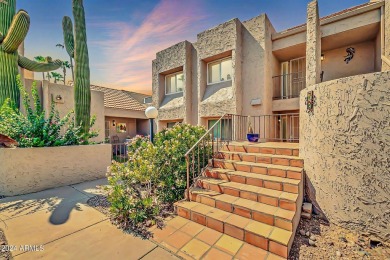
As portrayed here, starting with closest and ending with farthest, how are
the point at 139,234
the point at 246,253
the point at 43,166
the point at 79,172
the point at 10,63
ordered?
the point at 246,253 → the point at 139,234 → the point at 43,166 → the point at 79,172 → the point at 10,63

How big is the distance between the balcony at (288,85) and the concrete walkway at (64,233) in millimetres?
Result: 9119

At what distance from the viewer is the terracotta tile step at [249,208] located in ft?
9.67

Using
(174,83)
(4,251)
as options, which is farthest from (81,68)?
(174,83)

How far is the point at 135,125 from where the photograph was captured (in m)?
18.7

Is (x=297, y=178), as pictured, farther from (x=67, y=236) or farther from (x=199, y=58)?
(x=199, y=58)

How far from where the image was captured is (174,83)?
1221cm

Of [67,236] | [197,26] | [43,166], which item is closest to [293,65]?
[197,26]

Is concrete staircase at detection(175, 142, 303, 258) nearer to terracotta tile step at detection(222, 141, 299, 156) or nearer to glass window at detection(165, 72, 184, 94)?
terracotta tile step at detection(222, 141, 299, 156)

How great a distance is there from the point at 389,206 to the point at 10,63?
11958mm

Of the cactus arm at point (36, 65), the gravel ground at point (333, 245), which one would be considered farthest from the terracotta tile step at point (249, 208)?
the cactus arm at point (36, 65)

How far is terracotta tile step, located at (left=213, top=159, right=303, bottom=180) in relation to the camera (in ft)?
13.0

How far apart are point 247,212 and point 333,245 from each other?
148 cm

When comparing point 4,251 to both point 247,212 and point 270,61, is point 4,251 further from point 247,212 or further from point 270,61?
point 270,61

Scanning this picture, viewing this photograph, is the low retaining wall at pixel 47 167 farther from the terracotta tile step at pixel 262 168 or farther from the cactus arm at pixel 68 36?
the terracotta tile step at pixel 262 168
